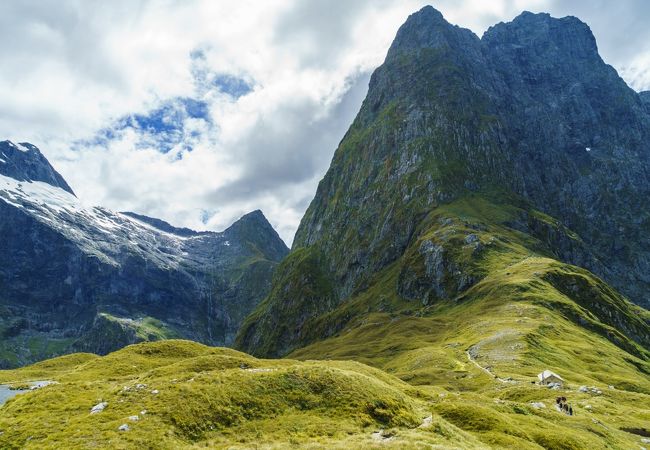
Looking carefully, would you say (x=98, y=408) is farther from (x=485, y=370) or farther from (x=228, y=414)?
(x=485, y=370)

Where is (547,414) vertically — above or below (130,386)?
below

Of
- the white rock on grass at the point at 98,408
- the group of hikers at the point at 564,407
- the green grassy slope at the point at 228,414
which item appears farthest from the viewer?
the group of hikers at the point at 564,407

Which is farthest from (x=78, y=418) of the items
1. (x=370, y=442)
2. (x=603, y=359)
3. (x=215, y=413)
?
(x=603, y=359)

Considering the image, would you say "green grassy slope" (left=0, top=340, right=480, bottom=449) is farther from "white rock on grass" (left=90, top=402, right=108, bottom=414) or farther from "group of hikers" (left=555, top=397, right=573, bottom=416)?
"group of hikers" (left=555, top=397, right=573, bottom=416)

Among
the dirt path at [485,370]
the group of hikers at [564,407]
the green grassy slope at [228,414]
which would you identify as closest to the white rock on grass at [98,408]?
the green grassy slope at [228,414]

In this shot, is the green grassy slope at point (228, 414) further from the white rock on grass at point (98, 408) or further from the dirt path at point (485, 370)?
Answer: the dirt path at point (485, 370)

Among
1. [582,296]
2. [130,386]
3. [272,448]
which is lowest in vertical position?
[272,448]

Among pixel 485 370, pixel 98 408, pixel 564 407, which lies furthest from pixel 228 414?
pixel 485 370

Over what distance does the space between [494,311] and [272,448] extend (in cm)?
15626

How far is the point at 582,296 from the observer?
636ft

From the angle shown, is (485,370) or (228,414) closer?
(228,414)

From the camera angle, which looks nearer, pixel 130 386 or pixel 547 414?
pixel 130 386

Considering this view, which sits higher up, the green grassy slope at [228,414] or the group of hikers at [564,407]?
the green grassy slope at [228,414]

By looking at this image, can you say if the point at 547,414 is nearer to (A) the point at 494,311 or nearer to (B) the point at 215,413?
(B) the point at 215,413
